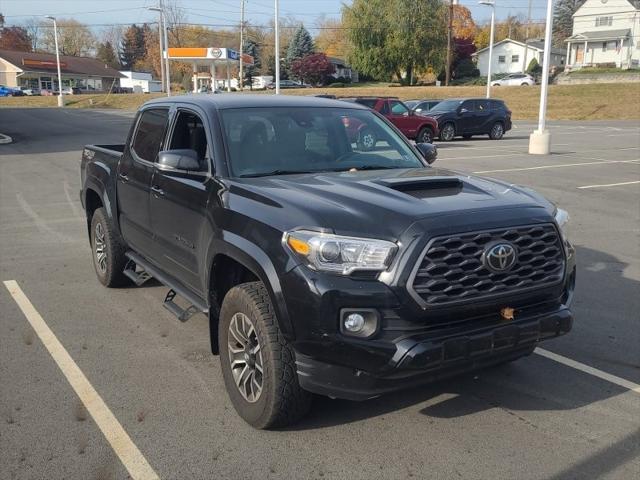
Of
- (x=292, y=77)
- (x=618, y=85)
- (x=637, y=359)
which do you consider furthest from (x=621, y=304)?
(x=292, y=77)

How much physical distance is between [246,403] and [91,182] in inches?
151

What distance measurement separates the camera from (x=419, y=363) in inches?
121

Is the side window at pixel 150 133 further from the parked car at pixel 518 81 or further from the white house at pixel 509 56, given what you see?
the white house at pixel 509 56

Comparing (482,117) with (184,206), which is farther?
(482,117)

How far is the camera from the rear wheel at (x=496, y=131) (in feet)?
87.5

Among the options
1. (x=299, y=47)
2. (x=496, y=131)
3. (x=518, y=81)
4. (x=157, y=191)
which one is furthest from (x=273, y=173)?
(x=299, y=47)

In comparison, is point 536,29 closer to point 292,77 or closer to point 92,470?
point 292,77

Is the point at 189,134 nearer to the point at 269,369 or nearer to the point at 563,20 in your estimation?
the point at 269,369

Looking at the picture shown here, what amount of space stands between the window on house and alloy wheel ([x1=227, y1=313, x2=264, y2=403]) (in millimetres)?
92812

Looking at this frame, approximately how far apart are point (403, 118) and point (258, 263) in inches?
805

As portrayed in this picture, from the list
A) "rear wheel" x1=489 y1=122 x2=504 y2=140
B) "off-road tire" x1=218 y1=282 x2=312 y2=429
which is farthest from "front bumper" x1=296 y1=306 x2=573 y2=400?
"rear wheel" x1=489 y1=122 x2=504 y2=140

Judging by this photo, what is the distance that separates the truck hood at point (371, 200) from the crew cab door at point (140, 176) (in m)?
1.44

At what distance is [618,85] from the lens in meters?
53.3

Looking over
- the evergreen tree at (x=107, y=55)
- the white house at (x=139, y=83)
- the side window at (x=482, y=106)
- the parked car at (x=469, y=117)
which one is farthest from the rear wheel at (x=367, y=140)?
the evergreen tree at (x=107, y=55)
